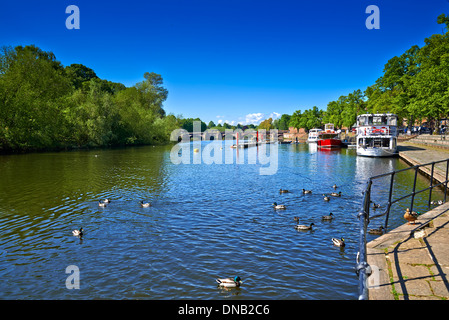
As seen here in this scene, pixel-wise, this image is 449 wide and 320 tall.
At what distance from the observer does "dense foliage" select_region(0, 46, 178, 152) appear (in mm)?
51000

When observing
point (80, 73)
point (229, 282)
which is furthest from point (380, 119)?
point (80, 73)

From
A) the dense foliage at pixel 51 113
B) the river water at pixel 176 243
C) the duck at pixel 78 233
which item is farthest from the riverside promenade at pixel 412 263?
the dense foliage at pixel 51 113

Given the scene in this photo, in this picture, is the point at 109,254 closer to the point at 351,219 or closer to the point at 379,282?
the point at 379,282

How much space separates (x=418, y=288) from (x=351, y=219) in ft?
33.0

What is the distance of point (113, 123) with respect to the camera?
74.7 metres

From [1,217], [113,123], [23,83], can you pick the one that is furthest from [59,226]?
[113,123]

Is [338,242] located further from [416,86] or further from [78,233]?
[416,86]

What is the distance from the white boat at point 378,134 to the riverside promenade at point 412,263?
3959 centimetres

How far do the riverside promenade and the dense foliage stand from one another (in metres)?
58.1

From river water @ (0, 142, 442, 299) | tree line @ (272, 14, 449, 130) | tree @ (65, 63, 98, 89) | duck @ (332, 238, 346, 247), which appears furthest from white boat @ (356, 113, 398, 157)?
tree @ (65, 63, 98, 89)

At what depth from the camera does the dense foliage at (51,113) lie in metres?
51.0

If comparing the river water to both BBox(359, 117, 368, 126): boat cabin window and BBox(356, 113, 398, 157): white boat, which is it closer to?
BBox(356, 113, 398, 157): white boat

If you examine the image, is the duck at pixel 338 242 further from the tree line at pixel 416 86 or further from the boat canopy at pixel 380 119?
the tree line at pixel 416 86

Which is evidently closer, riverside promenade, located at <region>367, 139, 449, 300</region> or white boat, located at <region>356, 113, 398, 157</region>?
riverside promenade, located at <region>367, 139, 449, 300</region>
